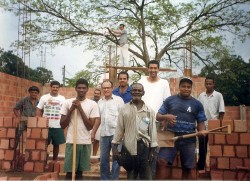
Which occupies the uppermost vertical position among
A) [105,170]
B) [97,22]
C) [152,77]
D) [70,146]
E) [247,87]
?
[97,22]

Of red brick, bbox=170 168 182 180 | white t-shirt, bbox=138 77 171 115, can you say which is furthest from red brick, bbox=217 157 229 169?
white t-shirt, bbox=138 77 171 115

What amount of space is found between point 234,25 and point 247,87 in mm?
5355

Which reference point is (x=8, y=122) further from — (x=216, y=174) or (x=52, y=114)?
(x=216, y=174)

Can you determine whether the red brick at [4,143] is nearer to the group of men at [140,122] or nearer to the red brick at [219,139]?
the group of men at [140,122]

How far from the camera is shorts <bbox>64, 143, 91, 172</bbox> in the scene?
405cm

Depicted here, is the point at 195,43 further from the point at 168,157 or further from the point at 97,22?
the point at 168,157

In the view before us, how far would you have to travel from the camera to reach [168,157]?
13.1ft

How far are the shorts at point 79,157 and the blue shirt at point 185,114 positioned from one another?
1.07 m

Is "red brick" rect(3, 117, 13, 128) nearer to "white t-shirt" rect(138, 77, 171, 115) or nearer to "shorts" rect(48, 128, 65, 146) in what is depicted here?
"shorts" rect(48, 128, 65, 146)

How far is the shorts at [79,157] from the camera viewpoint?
405cm

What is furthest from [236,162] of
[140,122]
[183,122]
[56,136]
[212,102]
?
→ [56,136]

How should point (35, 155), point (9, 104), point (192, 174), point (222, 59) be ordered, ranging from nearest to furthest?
1. point (192, 174)
2. point (35, 155)
3. point (9, 104)
4. point (222, 59)

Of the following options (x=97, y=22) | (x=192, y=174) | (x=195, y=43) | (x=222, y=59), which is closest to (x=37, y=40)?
(x=97, y=22)

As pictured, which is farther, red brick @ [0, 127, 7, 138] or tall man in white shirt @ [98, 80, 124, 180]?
red brick @ [0, 127, 7, 138]
